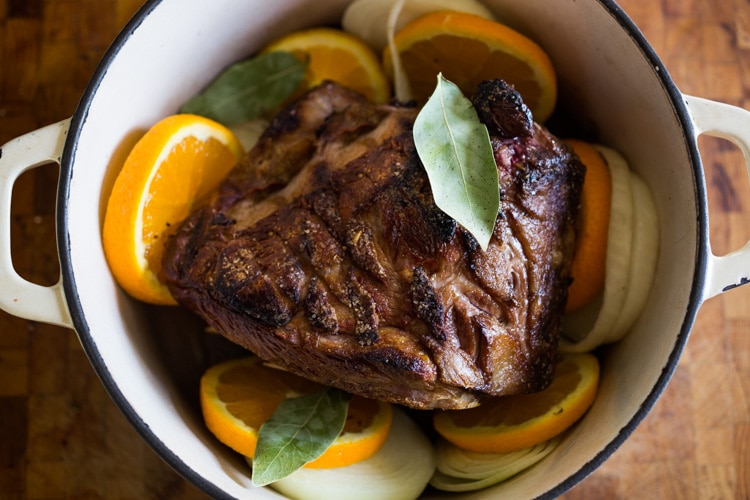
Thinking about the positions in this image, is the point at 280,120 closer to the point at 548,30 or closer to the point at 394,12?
the point at 394,12

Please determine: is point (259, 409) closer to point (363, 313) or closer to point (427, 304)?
point (363, 313)

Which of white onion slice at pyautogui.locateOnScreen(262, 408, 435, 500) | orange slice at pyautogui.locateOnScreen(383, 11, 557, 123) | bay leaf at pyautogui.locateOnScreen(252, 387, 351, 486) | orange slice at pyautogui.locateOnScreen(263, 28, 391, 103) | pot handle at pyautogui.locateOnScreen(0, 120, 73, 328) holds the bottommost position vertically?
white onion slice at pyautogui.locateOnScreen(262, 408, 435, 500)

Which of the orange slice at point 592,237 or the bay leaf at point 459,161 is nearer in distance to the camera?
the bay leaf at point 459,161

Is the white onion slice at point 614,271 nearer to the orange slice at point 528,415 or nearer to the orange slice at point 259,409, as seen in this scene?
the orange slice at point 528,415

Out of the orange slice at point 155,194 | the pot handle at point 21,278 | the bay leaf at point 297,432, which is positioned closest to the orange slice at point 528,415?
the bay leaf at point 297,432

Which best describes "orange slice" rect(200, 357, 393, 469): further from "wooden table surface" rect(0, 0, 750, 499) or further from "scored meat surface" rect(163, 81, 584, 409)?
"wooden table surface" rect(0, 0, 750, 499)

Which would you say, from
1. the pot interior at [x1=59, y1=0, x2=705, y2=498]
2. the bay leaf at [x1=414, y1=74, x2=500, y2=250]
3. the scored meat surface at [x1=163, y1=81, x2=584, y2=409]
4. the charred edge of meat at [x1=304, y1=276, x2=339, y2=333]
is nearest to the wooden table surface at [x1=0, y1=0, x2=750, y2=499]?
the pot interior at [x1=59, y1=0, x2=705, y2=498]
